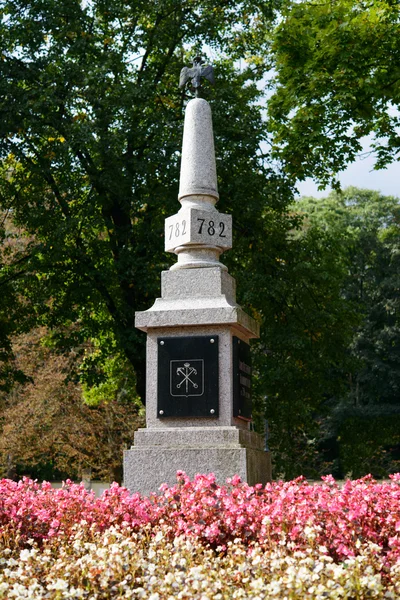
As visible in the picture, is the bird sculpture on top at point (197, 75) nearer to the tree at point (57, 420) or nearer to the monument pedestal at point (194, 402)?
the monument pedestal at point (194, 402)

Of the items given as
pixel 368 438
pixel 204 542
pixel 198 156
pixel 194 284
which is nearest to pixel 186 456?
pixel 194 284

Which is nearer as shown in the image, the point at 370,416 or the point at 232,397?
the point at 232,397

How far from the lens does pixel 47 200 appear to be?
18.5 m

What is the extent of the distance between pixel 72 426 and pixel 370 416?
56.6 ft

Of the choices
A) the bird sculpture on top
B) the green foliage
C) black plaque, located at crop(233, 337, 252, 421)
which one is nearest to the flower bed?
black plaque, located at crop(233, 337, 252, 421)

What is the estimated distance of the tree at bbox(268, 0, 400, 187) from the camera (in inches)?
560

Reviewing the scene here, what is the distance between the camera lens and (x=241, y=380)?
959 centimetres

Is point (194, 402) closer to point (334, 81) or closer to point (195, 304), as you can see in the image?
point (195, 304)

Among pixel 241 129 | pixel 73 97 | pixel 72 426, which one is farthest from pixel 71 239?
pixel 72 426

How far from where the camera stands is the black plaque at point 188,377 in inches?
359

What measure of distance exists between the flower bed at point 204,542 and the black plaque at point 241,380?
182 cm

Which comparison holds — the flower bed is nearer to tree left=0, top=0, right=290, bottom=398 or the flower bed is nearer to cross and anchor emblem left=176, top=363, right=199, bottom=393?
cross and anchor emblem left=176, top=363, right=199, bottom=393

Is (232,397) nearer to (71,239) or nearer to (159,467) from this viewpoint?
(159,467)

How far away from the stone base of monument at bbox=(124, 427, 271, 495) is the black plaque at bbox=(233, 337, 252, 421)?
38 cm
